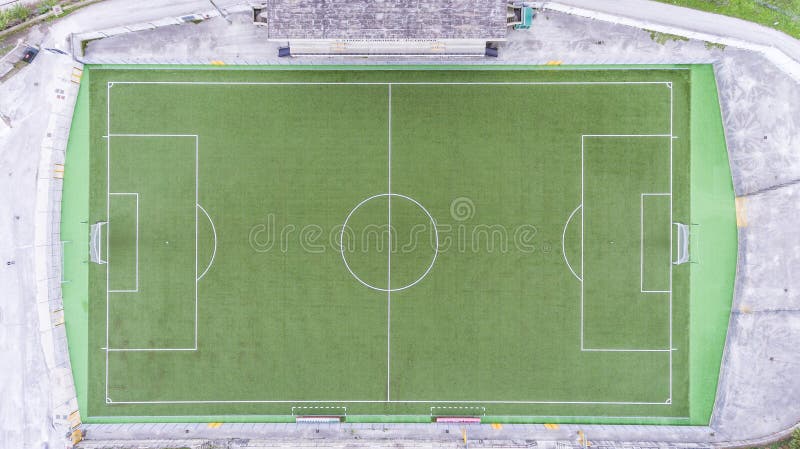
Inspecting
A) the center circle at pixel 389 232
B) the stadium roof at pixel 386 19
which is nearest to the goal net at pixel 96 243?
the center circle at pixel 389 232

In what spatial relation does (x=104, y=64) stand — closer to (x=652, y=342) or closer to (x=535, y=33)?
(x=535, y=33)

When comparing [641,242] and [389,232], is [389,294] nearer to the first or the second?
[389,232]

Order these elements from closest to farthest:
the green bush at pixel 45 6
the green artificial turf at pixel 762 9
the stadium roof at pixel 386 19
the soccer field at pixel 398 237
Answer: the stadium roof at pixel 386 19
the green artificial turf at pixel 762 9
the green bush at pixel 45 6
the soccer field at pixel 398 237

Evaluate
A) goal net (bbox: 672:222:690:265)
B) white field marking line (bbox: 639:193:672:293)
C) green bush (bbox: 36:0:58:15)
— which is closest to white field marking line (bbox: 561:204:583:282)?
white field marking line (bbox: 639:193:672:293)

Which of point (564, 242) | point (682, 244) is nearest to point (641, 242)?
point (682, 244)

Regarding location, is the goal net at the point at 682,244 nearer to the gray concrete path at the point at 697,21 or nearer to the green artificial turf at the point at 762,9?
the gray concrete path at the point at 697,21

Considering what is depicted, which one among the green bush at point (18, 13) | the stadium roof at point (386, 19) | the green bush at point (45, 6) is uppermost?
the green bush at point (45, 6)

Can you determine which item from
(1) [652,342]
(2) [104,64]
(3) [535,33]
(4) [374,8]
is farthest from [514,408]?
(2) [104,64]
